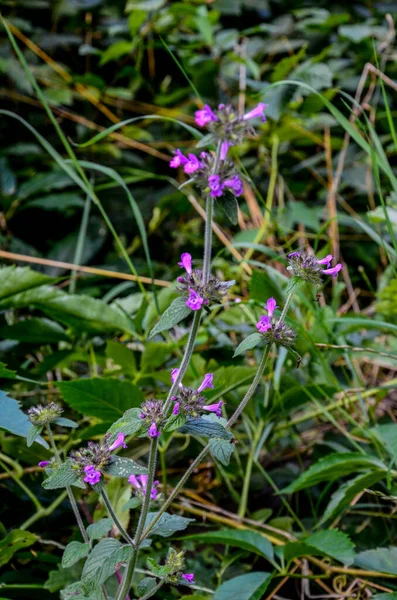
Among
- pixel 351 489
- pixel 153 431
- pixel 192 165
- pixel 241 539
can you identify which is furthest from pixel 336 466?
pixel 192 165

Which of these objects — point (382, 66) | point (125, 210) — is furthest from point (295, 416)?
point (382, 66)

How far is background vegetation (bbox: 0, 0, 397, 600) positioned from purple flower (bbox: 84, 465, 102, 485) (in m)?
0.17

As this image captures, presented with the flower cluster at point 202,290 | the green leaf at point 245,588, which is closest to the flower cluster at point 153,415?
the flower cluster at point 202,290

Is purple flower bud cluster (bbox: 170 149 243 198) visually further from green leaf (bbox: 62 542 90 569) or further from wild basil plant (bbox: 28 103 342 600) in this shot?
green leaf (bbox: 62 542 90 569)

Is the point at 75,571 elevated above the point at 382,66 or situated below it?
below

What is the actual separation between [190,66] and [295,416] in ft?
3.85

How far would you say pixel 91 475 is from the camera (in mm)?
612

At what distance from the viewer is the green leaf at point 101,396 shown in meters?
0.89

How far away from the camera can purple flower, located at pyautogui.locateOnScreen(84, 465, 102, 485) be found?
24.0 inches

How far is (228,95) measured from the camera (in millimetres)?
2037

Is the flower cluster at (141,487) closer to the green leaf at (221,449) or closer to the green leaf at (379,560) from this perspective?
the green leaf at (221,449)

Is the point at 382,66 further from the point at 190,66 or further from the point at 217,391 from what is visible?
→ the point at 217,391

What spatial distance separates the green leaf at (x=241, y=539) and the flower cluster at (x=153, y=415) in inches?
11.7

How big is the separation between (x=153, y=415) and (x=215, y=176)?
24 cm
